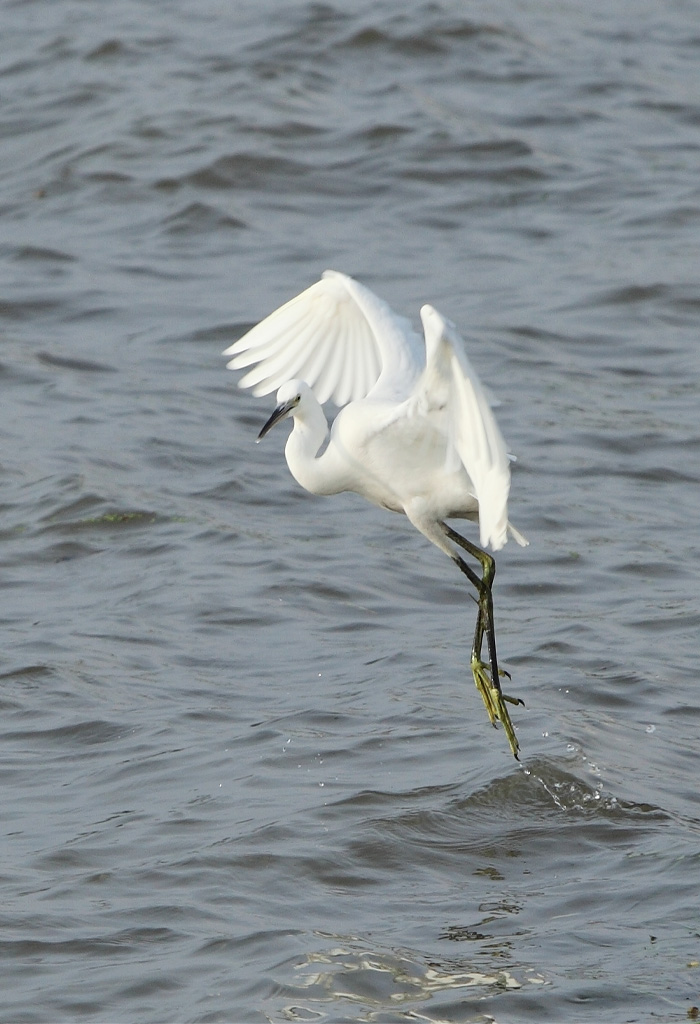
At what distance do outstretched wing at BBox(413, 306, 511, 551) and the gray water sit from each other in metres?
→ 1.21

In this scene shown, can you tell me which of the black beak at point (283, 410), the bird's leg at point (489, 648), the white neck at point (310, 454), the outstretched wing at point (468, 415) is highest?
the outstretched wing at point (468, 415)

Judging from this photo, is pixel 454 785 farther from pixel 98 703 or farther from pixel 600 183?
pixel 600 183

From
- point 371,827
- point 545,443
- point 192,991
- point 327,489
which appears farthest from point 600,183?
point 192,991

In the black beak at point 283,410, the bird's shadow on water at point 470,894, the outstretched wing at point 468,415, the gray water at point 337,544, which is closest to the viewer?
the outstretched wing at point 468,415

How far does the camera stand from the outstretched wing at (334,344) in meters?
5.81

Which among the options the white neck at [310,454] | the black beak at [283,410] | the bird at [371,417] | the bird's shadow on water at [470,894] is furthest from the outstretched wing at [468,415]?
the bird's shadow on water at [470,894]

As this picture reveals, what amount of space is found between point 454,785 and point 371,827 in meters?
0.42

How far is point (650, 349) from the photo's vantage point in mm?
9820

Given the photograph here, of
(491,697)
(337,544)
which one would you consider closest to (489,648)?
(491,697)

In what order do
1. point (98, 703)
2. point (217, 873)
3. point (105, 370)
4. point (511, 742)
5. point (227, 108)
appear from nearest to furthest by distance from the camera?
point (217, 873)
point (511, 742)
point (98, 703)
point (105, 370)
point (227, 108)

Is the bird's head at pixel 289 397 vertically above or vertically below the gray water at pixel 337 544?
above

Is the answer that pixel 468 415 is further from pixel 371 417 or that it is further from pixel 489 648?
pixel 489 648

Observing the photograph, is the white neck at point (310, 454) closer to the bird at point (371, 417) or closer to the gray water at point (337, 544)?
the bird at point (371, 417)

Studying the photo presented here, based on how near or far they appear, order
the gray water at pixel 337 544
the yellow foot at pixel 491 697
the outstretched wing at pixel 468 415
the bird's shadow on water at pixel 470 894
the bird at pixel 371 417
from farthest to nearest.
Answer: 1. the yellow foot at pixel 491 697
2. the bird at pixel 371 417
3. the gray water at pixel 337 544
4. the bird's shadow on water at pixel 470 894
5. the outstretched wing at pixel 468 415
